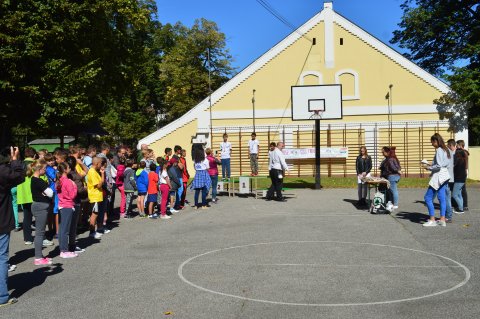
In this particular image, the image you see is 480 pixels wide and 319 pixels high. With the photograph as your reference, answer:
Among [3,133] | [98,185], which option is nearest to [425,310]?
[98,185]

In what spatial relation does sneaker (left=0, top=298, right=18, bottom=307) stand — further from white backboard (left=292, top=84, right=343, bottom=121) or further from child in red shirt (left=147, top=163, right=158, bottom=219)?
white backboard (left=292, top=84, right=343, bottom=121)

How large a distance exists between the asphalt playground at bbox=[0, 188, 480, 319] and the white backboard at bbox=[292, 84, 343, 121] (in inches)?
402

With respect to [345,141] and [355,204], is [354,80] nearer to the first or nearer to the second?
[345,141]

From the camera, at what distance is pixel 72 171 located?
9.80 m

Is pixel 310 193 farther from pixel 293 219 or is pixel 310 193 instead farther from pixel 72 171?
pixel 72 171

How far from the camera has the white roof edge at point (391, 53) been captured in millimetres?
30375

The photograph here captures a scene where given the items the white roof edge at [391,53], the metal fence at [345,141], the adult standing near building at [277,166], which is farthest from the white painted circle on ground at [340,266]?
the white roof edge at [391,53]

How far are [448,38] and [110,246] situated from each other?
3112 centimetres

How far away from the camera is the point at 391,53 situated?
3088 cm

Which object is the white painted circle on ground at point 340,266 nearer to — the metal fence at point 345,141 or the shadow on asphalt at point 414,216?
the shadow on asphalt at point 414,216

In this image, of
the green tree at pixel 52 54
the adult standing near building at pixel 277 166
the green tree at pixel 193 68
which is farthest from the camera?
the green tree at pixel 193 68

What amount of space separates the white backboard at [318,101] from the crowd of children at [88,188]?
265 inches

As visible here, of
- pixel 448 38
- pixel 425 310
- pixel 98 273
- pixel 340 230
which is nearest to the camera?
pixel 425 310

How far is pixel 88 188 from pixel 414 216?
857 cm
